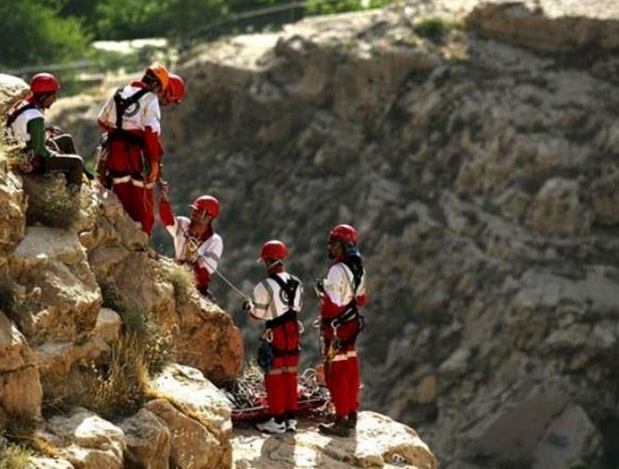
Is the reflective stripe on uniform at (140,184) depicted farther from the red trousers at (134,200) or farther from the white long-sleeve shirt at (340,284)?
the white long-sleeve shirt at (340,284)

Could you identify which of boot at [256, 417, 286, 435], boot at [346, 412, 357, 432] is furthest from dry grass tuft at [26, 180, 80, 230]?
boot at [346, 412, 357, 432]

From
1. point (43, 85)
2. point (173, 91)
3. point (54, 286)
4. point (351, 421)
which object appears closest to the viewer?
point (54, 286)

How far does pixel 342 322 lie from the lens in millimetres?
16250

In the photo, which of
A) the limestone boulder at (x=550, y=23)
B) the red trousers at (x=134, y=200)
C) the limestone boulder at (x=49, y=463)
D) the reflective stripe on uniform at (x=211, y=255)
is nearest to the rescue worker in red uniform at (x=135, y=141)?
the red trousers at (x=134, y=200)

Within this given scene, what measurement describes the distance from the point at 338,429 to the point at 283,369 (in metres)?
0.80

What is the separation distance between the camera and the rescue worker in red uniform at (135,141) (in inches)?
621

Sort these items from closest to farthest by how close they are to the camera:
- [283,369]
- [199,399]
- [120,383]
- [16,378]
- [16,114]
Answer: [16,378], [120,383], [199,399], [16,114], [283,369]

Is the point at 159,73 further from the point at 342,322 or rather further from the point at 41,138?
the point at 342,322

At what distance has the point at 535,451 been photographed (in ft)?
90.7

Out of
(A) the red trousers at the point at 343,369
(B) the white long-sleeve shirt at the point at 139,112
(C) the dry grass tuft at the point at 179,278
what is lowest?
(A) the red trousers at the point at 343,369

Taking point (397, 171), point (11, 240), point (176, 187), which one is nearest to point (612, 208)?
point (397, 171)

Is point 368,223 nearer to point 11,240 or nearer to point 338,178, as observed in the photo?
point 338,178

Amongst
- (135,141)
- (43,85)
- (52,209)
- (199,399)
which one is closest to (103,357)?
(199,399)

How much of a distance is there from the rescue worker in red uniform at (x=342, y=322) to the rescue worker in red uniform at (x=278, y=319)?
30 centimetres
